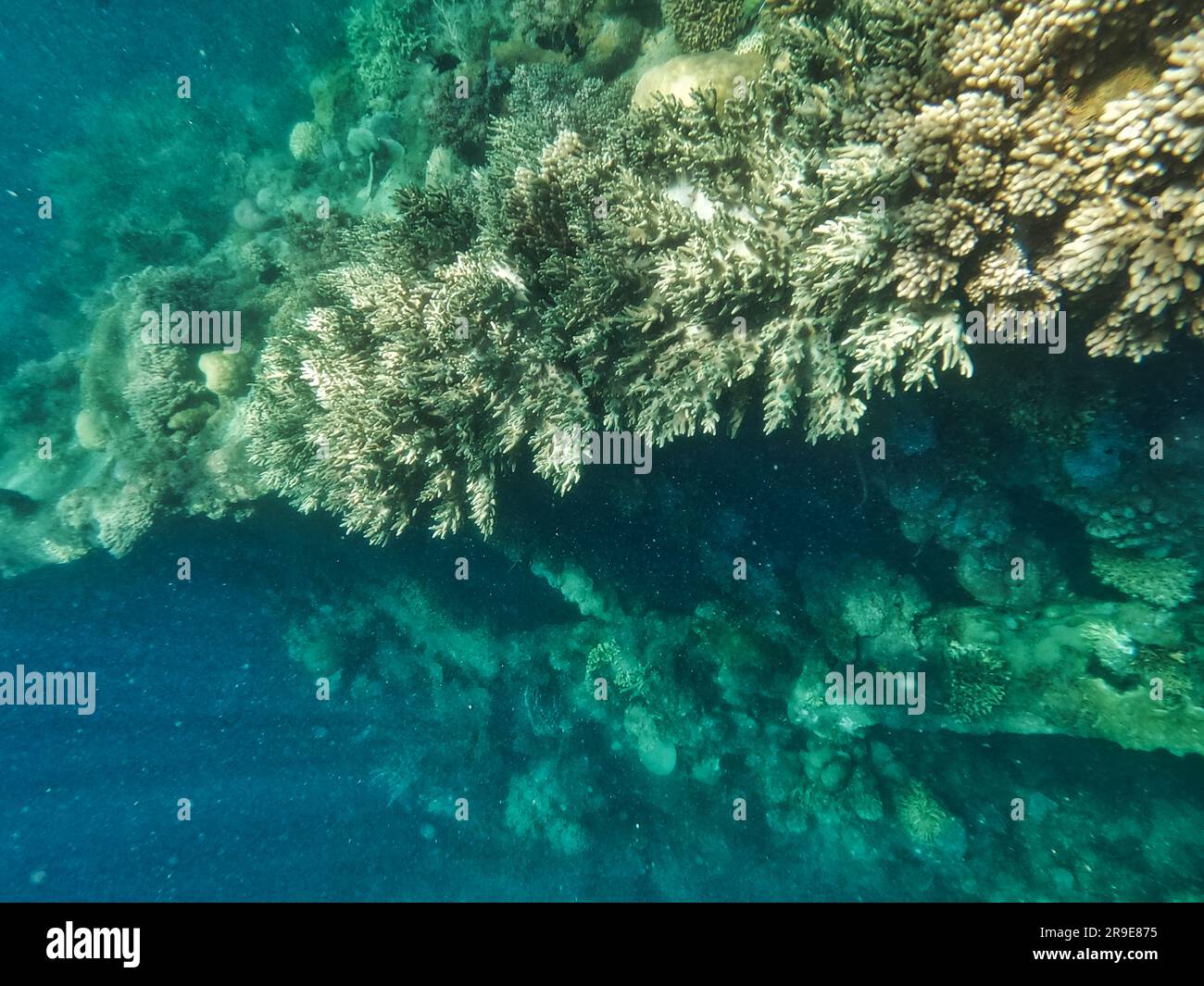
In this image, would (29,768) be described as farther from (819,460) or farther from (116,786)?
(819,460)

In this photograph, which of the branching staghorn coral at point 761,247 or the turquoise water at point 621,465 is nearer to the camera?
the branching staghorn coral at point 761,247

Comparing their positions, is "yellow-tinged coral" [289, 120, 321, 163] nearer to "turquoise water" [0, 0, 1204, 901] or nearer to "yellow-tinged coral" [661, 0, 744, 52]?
"turquoise water" [0, 0, 1204, 901]

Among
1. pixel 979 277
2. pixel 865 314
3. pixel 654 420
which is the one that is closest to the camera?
pixel 979 277

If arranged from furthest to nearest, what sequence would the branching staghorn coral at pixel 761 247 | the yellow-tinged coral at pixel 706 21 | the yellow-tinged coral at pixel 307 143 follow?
the yellow-tinged coral at pixel 307 143 < the yellow-tinged coral at pixel 706 21 < the branching staghorn coral at pixel 761 247

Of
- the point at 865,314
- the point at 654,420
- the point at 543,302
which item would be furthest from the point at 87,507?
the point at 865,314

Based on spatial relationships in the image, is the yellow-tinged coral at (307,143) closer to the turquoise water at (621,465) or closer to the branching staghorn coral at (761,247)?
the turquoise water at (621,465)

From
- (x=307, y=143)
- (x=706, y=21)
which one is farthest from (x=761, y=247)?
(x=307, y=143)

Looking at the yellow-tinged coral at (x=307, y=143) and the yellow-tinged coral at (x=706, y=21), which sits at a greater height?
the yellow-tinged coral at (x=307, y=143)

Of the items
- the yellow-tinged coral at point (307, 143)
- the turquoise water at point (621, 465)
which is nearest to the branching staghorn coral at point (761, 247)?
the turquoise water at point (621, 465)

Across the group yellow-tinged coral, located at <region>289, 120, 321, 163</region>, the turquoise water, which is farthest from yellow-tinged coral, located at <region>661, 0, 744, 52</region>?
yellow-tinged coral, located at <region>289, 120, 321, 163</region>
